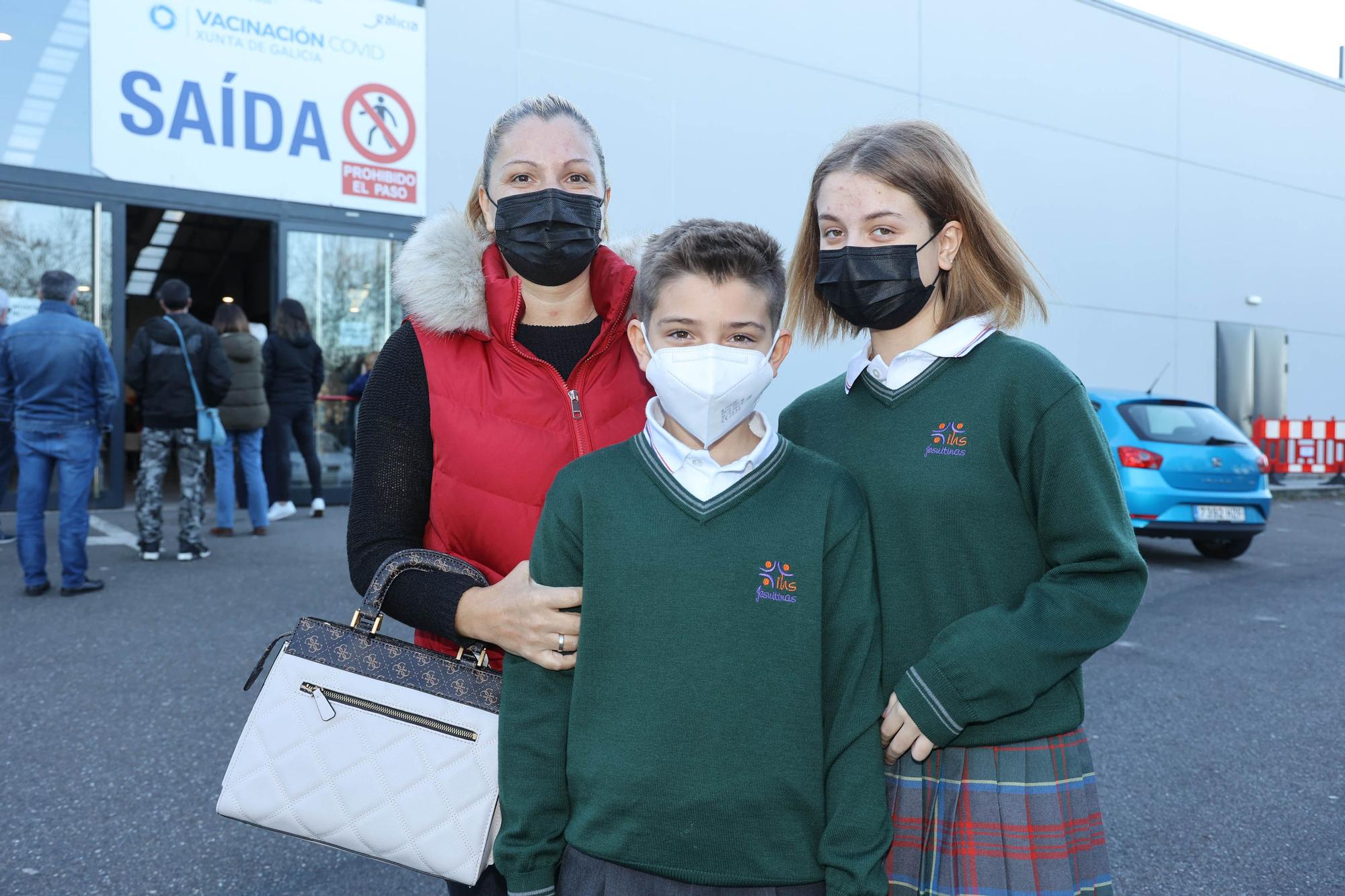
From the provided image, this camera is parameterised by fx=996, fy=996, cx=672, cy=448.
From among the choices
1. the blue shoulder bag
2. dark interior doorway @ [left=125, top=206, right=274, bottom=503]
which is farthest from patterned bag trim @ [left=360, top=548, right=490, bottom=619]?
dark interior doorway @ [left=125, top=206, right=274, bottom=503]

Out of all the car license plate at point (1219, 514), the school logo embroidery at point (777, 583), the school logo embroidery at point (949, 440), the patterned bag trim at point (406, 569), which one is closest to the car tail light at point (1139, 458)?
the car license plate at point (1219, 514)

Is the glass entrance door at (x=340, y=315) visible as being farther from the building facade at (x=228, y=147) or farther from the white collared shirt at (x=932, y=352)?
the white collared shirt at (x=932, y=352)

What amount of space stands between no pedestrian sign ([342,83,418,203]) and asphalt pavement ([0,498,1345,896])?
16.3 feet

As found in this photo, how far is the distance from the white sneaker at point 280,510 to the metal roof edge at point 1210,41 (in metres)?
14.5

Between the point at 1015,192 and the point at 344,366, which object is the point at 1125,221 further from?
the point at 344,366

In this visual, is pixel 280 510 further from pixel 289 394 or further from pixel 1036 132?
pixel 1036 132

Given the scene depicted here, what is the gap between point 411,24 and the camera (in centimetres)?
1080

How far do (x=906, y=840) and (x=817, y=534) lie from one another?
1.69ft

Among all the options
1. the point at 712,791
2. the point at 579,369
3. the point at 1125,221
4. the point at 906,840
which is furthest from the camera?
the point at 1125,221

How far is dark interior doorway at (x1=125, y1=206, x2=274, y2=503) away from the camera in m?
14.2

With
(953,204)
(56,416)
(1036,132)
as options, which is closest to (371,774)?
(953,204)

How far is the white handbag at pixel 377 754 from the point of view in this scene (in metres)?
1.59

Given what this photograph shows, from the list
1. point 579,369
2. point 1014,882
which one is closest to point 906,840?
point 1014,882

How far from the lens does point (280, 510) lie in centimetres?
959
